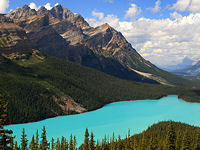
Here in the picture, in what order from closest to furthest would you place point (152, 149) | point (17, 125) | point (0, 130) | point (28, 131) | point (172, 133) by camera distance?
point (0, 130), point (172, 133), point (152, 149), point (28, 131), point (17, 125)

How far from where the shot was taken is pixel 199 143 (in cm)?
8800

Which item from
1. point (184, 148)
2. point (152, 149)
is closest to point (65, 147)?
point (152, 149)

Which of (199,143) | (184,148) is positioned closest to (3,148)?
(184,148)

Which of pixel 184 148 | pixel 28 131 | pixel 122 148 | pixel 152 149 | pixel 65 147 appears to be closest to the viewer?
pixel 184 148

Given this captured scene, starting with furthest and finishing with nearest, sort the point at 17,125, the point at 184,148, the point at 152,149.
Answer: the point at 17,125 → the point at 152,149 → the point at 184,148

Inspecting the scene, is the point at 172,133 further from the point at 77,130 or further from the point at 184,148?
the point at 77,130

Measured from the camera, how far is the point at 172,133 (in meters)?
70.6

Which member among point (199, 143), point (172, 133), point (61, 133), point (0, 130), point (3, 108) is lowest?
point (61, 133)

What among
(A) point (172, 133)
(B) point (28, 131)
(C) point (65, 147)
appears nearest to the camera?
(A) point (172, 133)

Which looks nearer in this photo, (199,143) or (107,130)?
(199,143)

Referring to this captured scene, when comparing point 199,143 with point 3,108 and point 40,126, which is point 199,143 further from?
point 40,126

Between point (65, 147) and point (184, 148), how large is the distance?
61929 millimetres

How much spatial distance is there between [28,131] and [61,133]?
2702 cm

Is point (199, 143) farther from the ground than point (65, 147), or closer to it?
farther from the ground
